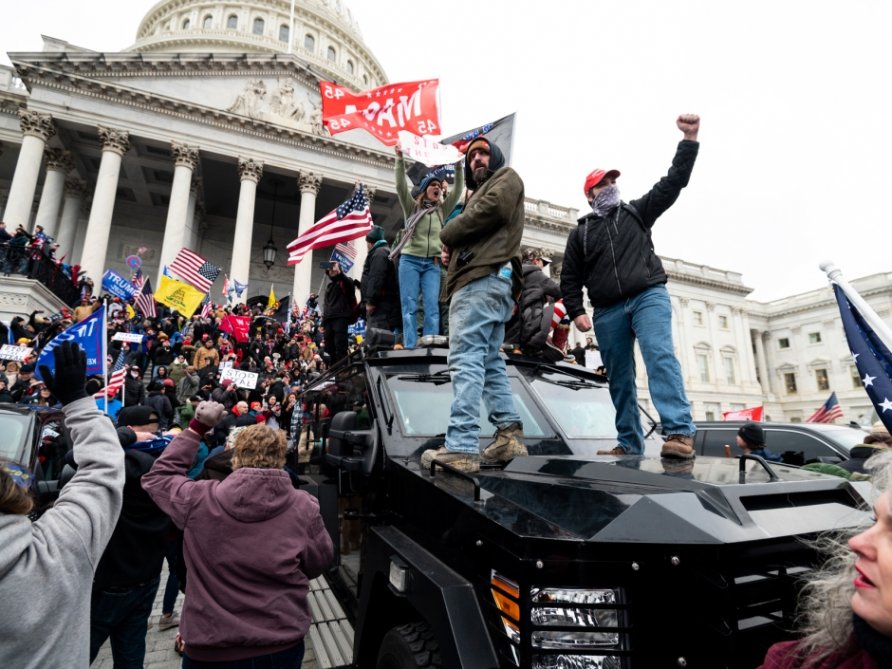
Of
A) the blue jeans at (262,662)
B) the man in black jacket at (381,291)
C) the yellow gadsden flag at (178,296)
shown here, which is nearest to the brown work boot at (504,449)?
the blue jeans at (262,662)

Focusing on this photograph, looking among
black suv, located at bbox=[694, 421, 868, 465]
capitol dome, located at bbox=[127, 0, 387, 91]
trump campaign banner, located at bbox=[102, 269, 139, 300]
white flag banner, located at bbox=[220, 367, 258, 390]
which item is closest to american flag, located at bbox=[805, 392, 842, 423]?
black suv, located at bbox=[694, 421, 868, 465]

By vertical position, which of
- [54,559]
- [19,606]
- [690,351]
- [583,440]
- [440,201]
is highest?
[690,351]

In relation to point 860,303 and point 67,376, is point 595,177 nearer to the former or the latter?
point 860,303

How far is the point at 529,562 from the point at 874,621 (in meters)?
0.87

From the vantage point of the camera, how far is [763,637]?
4.94 feet

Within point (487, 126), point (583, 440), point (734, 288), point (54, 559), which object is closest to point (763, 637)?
point (583, 440)

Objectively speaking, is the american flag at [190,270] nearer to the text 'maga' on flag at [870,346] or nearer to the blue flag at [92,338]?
the blue flag at [92,338]

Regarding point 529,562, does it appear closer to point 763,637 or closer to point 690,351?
point 763,637

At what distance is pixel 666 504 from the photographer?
5.53 ft

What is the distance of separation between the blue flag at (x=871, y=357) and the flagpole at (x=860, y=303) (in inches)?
1.6

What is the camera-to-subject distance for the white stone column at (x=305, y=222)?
87.6 ft

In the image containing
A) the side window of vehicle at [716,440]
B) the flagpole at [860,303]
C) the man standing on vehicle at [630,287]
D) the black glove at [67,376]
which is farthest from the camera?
the side window of vehicle at [716,440]

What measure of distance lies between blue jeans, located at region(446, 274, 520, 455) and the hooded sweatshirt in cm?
155

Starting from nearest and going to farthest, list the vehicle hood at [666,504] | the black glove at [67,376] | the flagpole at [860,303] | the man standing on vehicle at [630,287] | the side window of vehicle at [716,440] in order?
the vehicle hood at [666,504]
the black glove at [67,376]
the flagpole at [860,303]
the man standing on vehicle at [630,287]
the side window of vehicle at [716,440]
